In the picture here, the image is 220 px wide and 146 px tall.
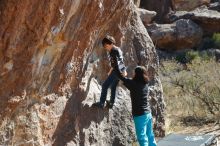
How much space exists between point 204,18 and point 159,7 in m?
3.11

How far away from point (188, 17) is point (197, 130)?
16473mm

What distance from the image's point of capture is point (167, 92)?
582 inches

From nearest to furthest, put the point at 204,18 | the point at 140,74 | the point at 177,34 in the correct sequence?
the point at 140,74 < the point at 177,34 < the point at 204,18

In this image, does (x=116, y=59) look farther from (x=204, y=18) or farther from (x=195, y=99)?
(x=204, y=18)

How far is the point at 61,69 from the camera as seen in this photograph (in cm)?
650

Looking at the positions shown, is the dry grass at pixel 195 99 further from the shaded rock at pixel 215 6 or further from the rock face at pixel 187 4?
the rock face at pixel 187 4

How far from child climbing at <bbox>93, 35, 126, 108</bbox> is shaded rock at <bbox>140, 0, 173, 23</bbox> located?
20.8 m

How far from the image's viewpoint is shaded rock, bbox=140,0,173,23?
28078 millimetres

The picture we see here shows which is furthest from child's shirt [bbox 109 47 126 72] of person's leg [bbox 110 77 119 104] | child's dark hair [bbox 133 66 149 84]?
child's dark hair [bbox 133 66 149 84]

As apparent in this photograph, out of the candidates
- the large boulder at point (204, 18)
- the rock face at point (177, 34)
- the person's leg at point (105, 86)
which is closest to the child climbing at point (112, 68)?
the person's leg at point (105, 86)

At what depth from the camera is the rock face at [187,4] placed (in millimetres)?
→ 29172

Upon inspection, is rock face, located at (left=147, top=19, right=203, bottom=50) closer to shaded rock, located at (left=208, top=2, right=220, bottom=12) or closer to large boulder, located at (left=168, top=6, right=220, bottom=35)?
large boulder, located at (left=168, top=6, right=220, bottom=35)

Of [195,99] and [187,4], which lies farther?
[187,4]

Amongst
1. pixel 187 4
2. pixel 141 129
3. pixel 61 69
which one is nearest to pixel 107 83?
pixel 61 69
